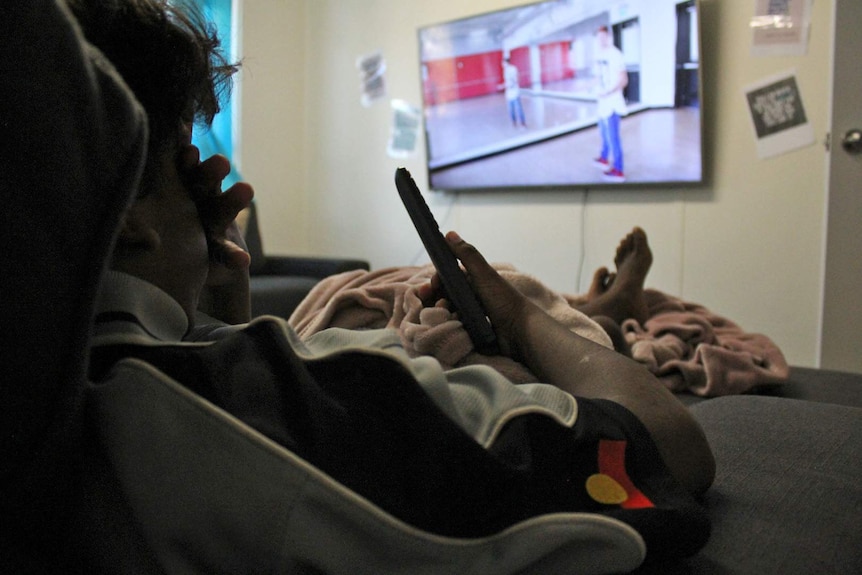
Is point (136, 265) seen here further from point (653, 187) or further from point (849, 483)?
point (653, 187)

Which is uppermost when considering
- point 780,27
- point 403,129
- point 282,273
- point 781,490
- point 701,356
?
point 780,27

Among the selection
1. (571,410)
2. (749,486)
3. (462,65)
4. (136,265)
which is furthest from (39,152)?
(462,65)

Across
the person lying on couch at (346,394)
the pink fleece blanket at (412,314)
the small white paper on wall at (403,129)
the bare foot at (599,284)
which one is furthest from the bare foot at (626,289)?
the small white paper on wall at (403,129)

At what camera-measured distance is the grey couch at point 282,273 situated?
2.46m

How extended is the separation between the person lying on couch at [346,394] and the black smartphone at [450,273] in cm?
26

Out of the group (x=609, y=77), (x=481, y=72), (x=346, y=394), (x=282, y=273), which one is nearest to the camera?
(x=346, y=394)

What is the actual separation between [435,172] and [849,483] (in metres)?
2.67

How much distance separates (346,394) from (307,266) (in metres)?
2.68

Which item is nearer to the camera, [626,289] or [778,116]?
[626,289]

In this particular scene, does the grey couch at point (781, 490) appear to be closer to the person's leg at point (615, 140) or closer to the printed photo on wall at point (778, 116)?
the printed photo on wall at point (778, 116)

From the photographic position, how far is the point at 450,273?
772 millimetres

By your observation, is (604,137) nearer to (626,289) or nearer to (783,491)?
(626,289)

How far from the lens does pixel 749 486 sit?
581 mm

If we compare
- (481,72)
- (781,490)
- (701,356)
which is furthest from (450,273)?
(481,72)
